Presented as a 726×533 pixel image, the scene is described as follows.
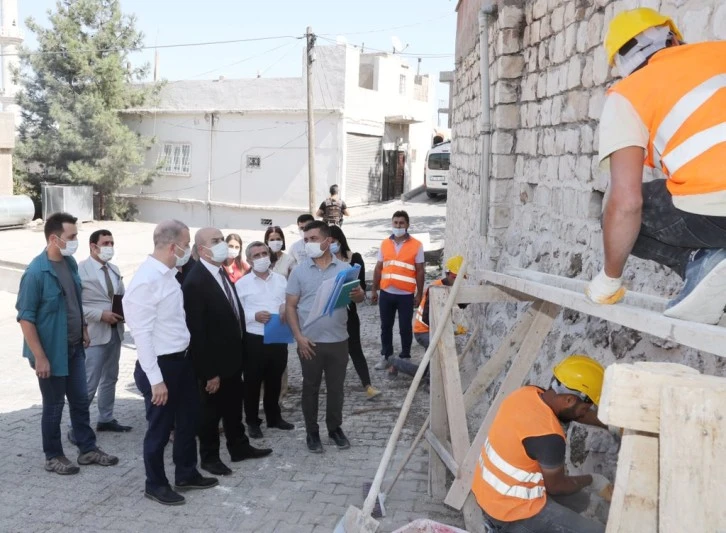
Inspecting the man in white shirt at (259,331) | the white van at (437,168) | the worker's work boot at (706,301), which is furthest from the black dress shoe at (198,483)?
the white van at (437,168)

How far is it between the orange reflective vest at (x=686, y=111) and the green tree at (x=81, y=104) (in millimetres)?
28233

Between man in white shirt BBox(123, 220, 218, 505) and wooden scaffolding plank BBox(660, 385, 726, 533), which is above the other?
wooden scaffolding plank BBox(660, 385, 726, 533)

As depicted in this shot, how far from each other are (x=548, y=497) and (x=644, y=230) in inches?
54.3

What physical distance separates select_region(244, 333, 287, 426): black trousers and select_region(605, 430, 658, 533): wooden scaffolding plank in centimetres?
452

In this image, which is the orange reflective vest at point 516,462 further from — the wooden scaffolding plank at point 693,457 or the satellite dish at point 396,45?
the satellite dish at point 396,45

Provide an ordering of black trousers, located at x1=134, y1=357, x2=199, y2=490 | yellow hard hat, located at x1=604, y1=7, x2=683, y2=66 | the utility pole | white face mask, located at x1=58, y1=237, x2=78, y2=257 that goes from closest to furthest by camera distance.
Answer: yellow hard hat, located at x1=604, y1=7, x2=683, y2=66
black trousers, located at x1=134, y1=357, x2=199, y2=490
white face mask, located at x1=58, y1=237, x2=78, y2=257
the utility pole

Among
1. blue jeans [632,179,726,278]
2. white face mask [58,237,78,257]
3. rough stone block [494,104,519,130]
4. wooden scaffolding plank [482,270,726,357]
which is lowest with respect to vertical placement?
white face mask [58,237,78,257]

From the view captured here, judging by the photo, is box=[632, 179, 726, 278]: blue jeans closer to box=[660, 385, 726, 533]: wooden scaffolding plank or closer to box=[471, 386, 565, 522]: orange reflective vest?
box=[660, 385, 726, 533]: wooden scaffolding plank

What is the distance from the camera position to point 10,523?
4430 millimetres

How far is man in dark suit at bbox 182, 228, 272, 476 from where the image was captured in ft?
16.5

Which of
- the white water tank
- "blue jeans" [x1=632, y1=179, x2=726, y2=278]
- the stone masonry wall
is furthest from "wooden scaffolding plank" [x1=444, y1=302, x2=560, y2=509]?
the white water tank

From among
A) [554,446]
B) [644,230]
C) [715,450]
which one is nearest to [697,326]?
[715,450]

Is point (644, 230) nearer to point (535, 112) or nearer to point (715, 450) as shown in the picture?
point (715, 450)

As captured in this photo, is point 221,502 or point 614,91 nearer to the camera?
point 614,91
